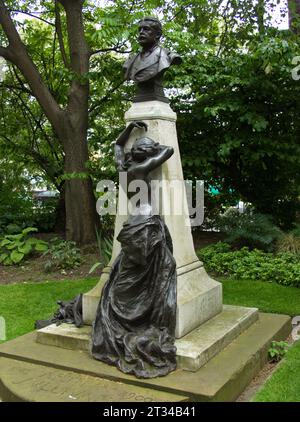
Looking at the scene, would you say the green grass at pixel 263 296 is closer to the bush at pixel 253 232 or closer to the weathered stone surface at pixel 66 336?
the bush at pixel 253 232

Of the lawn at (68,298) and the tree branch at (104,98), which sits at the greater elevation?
the tree branch at (104,98)

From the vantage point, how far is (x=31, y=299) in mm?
7234

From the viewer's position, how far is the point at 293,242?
9.13 metres

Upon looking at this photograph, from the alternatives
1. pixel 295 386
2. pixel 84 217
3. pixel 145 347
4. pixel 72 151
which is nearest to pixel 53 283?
pixel 84 217

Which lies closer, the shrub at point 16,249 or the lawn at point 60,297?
the lawn at point 60,297

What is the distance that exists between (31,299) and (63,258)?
1937 millimetres

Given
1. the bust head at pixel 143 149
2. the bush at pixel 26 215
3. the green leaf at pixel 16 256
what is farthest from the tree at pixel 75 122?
the bust head at pixel 143 149

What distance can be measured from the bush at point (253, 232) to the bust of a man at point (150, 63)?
494 cm

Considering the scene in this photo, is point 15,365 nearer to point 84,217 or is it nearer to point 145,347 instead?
point 145,347

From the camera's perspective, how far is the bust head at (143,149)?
14.9 ft

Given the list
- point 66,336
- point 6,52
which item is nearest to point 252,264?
point 66,336

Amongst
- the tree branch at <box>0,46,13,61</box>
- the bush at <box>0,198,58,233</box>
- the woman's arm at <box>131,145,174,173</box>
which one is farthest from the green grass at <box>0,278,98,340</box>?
the tree branch at <box>0,46,13,61</box>

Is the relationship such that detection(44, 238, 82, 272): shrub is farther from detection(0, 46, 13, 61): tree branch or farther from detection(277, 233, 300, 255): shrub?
detection(0, 46, 13, 61): tree branch

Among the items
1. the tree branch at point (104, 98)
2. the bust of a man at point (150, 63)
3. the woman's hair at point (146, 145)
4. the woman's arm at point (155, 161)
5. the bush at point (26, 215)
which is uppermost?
the tree branch at point (104, 98)
